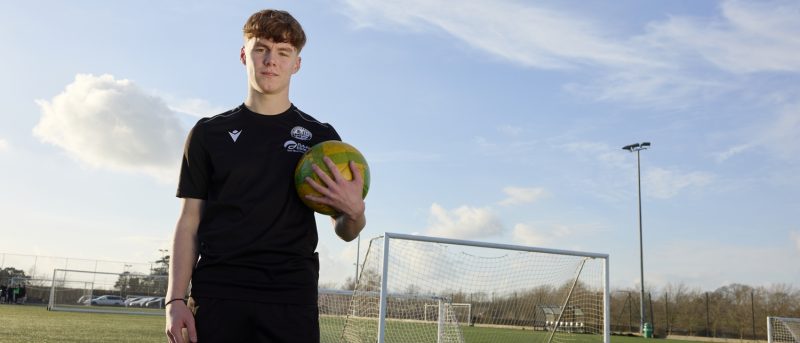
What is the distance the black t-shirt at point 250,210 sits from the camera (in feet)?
8.10

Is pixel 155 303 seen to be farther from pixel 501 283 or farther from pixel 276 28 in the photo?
pixel 276 28

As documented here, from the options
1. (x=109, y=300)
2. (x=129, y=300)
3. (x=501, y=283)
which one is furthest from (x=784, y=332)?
(x=109, y=300)

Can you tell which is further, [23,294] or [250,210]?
[23,294]

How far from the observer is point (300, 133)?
2783mm

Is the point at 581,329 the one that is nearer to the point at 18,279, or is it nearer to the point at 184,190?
the point at 184,190

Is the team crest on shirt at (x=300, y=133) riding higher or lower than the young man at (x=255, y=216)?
higher

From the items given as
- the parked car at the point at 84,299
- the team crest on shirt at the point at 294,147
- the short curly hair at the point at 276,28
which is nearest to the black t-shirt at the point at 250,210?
the team crest on shirt at the point at 294,147

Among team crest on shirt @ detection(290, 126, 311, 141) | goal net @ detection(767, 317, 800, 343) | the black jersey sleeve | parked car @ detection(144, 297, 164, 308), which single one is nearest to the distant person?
parked car @ detection(144, 297, 164, 308)

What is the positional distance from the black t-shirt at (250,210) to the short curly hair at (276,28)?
30cm

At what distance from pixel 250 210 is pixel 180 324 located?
465 mm

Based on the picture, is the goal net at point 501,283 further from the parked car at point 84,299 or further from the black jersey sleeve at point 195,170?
the parked car at point 84,299

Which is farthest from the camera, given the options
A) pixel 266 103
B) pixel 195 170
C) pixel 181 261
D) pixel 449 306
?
pixel 449 306

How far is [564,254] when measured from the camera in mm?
12539

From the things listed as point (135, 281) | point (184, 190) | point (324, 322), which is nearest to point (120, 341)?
point (324, 322)
